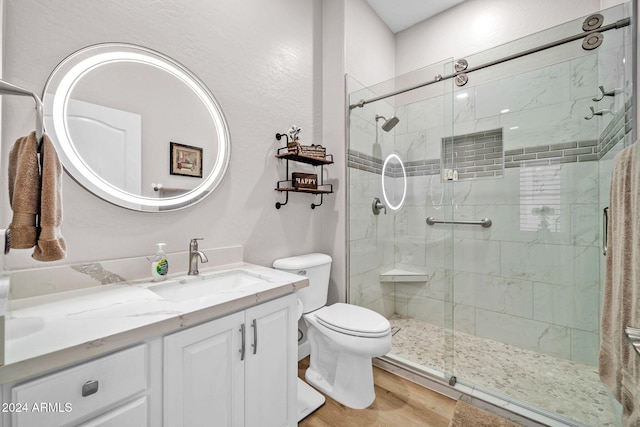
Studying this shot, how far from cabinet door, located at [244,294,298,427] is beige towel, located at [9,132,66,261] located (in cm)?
66

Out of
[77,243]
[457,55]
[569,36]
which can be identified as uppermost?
[457,55]

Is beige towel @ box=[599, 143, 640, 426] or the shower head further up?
the shower head

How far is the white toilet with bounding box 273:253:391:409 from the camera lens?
4.94 ft

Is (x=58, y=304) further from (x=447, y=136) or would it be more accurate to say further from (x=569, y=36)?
(x=569, y=36)

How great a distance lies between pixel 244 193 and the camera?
5.55 feet

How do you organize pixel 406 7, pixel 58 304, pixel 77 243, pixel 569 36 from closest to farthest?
pixel 58 304 → pixel 77 243 → pixel 569 36 → pixel 406 7

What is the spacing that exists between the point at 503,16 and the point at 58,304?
11.9 feet

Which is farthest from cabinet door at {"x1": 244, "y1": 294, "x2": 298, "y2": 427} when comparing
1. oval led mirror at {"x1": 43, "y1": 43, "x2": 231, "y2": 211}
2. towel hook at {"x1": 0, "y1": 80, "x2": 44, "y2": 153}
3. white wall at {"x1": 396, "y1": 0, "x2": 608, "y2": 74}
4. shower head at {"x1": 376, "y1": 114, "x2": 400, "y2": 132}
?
white wall at {"x1": 396, "y1": 0, "x2": 608, "y2": 74}

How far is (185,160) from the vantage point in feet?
4.68

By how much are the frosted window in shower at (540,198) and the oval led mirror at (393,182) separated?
89 cm

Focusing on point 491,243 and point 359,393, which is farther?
point 491,243

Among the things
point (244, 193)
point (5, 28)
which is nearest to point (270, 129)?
point (244, 193)

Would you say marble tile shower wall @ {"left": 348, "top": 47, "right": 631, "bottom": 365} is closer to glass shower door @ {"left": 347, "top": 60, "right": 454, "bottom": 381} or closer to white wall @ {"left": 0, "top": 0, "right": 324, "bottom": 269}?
glass shower door @ {"left": 347, "top": 60, "right": 454, "bottom": 381}

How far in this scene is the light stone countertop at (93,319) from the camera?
2.05 ft
